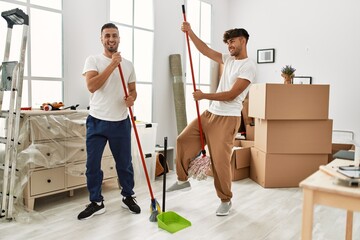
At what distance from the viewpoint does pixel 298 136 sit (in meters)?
3.42

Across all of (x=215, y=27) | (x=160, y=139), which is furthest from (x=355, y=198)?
(x=215, y=27)

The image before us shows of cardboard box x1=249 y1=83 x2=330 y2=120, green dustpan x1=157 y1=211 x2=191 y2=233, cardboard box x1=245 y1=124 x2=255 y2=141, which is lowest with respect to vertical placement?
green dustpan x1=157 y1=211 x2=191 y2=233

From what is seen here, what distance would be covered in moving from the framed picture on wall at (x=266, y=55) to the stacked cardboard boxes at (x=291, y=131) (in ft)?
4.86

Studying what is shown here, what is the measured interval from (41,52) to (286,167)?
8.62ft

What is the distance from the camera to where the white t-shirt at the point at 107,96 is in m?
2.48

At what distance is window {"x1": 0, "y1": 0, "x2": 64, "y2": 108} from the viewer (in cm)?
294

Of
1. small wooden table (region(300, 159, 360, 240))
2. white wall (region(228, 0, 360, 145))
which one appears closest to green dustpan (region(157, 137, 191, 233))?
small wooden table (region(300, 159, 360, 240))

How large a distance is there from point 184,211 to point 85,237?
2.73ft

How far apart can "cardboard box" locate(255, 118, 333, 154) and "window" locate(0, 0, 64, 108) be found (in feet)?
6.89

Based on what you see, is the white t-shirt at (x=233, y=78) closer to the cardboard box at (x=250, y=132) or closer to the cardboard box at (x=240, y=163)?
the cardboard box at (x=240, y=163)

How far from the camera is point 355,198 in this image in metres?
1.08

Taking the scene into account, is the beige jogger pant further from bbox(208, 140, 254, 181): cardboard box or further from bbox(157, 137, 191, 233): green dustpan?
bbox(208, 140, 254, 181): cardboard box

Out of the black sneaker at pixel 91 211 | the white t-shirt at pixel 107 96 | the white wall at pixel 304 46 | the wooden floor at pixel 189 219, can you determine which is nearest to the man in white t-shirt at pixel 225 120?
the wooden floor at pixel 189 219

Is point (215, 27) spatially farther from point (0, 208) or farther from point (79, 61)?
point (0, 208)
